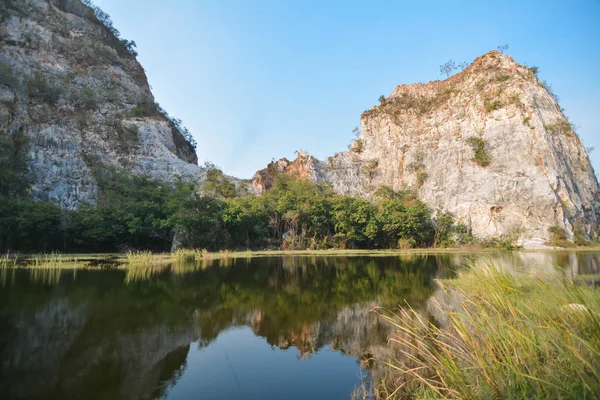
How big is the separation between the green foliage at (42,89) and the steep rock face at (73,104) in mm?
86

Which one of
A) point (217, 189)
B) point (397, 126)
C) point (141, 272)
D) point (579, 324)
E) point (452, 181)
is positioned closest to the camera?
point (579, 324)

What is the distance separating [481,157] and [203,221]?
3025 centimetres

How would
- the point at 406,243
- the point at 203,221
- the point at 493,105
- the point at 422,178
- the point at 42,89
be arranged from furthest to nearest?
the point at 422,178 < the point at 493,105 < the point at 42,89 < the point at 406,243 < the point at 203,221

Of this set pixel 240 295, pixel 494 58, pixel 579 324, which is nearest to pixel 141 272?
pixel 240 295

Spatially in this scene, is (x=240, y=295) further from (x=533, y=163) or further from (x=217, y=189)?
(x=533, y=163)

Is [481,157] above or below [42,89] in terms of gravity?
below

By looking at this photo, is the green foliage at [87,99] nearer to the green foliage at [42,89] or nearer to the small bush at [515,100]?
the green foliage at [42,89]

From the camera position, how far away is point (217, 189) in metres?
37.4

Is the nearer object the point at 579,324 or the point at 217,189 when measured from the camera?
the point at 579,324

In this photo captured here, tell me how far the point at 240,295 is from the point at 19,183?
2717cm

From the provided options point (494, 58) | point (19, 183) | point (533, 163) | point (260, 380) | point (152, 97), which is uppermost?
point (494, 58)

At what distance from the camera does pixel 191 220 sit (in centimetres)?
2494

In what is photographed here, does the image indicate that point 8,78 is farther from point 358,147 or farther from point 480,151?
point 480,151

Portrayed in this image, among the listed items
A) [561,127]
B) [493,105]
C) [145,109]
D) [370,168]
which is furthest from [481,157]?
[145,109]
